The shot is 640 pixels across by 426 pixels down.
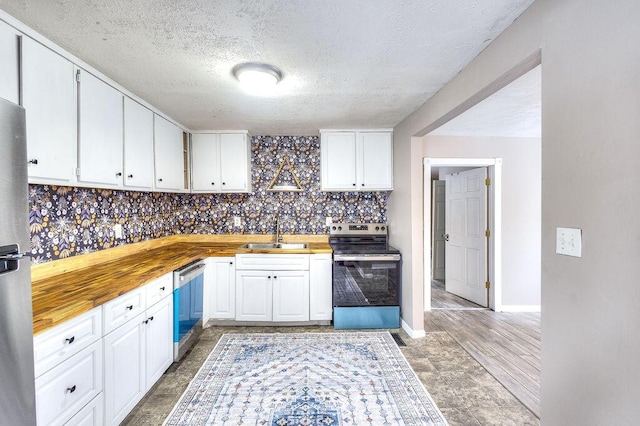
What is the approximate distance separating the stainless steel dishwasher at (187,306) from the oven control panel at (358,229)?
1.67 meters

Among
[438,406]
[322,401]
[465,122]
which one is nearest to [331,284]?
[322,401]

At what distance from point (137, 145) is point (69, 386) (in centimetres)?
184

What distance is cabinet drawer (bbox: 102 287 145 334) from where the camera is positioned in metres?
1.61

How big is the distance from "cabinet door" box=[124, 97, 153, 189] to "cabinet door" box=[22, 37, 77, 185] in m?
0.53

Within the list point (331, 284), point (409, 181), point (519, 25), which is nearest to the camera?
point (519, 25)

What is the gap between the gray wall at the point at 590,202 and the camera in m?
0.95

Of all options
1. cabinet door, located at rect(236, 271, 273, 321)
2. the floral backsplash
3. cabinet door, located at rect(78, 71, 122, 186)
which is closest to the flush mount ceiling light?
cabinet door, located at rect(78, 71, 122, 186)

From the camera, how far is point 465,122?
124 inches

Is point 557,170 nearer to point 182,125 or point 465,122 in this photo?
point 465,122

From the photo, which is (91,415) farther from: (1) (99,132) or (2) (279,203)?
(2) (279,203)

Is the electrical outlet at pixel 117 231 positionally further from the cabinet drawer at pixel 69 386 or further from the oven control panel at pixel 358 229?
the oven control panel at pixel 358 229

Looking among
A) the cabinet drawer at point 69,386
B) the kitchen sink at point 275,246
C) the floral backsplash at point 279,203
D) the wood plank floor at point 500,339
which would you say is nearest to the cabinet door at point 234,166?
the floral backsplash at point 279,203

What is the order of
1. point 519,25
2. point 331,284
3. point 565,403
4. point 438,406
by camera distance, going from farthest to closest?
1. point 331,284
2. point 438,406
3. point 519,25
4. point 565,403

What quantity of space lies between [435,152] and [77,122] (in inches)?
142
